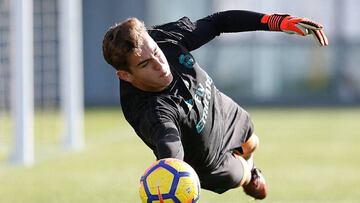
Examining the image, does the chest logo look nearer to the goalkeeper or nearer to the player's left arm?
the goalkeeper

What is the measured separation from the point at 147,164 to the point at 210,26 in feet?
17.8

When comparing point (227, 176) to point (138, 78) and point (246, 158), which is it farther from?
point (138, 78)

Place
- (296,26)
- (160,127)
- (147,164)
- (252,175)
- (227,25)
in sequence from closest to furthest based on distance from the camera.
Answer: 1. (160,127)
2. (296,26)
3. (227,25)
4. (252,175)
5. (147,164)

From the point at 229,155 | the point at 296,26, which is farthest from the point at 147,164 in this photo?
the point at 296,26

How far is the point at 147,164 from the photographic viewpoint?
12586 millimetres

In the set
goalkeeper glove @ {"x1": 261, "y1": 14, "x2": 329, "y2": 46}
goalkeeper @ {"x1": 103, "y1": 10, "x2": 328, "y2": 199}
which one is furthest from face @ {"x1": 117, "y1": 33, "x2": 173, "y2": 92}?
goalkeeper glove @ {"x1": 261, "y1": 14, "x2": 329, "y2": 46}

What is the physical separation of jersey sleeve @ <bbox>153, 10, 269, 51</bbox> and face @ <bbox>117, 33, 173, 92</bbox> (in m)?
0.71

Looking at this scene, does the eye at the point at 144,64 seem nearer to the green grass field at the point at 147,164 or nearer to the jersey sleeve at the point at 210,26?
the jersey sleeve at the point at 210,26

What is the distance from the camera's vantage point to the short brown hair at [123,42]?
627 cm

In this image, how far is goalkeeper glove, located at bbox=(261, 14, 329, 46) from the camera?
21.8ft

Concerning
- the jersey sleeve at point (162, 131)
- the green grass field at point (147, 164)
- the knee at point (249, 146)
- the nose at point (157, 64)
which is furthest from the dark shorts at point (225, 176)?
the nose at point (157, 64)

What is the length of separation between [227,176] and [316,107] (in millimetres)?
19460

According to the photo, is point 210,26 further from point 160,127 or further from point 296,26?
point 160,127

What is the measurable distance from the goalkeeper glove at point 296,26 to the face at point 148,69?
0.94m
